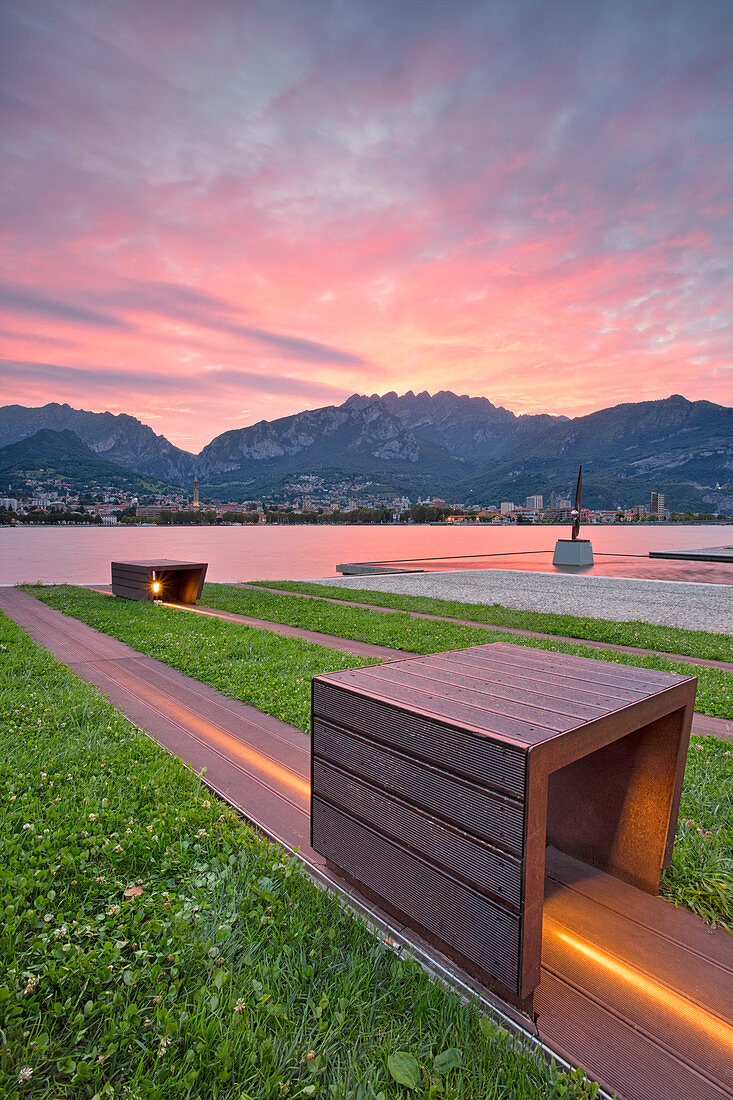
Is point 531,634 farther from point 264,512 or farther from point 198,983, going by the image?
point 264,512

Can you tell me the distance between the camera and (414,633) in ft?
23.2

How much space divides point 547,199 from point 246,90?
12.5m

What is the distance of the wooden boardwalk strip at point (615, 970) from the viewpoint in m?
1.36

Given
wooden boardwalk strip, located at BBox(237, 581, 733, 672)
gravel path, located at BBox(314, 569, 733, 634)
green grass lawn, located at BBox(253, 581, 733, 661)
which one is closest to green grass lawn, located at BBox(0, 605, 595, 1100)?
wooden boardwalk strip, located at BBox(237, 581, 733, 672)

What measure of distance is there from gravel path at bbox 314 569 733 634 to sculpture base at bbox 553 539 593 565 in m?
3.29

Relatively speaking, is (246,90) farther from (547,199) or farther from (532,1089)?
(532,1089)

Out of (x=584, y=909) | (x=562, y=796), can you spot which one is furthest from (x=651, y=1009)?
(x=562, y=796)

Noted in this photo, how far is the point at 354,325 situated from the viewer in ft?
143

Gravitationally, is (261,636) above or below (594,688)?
below

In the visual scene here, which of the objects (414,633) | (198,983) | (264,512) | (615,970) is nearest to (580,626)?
(414,633)

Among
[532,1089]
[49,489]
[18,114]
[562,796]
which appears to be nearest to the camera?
[532,1089]

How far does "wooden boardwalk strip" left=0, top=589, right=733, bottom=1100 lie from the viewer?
1.36 m

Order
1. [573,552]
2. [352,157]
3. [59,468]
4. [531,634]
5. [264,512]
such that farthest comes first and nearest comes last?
[59,468] → [264,512] → [573,552] → [352,157] → [531,634]

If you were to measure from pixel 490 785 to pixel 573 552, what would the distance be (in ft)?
62.0
